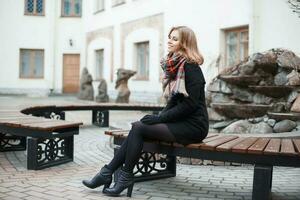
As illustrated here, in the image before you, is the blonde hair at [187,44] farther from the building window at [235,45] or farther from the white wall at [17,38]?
the white wall at [17,38]

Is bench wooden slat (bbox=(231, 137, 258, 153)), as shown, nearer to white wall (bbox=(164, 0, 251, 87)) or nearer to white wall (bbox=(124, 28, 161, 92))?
white wall (bbox=(164, 0, 251, 87))

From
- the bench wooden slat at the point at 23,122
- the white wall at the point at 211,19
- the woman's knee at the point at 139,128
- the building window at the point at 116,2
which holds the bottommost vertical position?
the bench wooden slat at the point at 23,122

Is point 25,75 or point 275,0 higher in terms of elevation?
point 275,0

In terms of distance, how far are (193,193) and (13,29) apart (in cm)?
2192

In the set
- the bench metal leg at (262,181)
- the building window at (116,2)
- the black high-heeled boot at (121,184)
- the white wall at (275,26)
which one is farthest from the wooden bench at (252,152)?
the building window at (116,2)

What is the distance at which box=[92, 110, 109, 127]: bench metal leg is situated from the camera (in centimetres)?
1044

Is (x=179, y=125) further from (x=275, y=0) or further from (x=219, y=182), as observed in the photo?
(x=275, y=0)

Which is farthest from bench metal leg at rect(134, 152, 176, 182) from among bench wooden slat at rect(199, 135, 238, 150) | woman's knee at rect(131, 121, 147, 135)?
bench wooden slat at rect(199, 135, 238, 150)

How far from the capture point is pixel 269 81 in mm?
8414

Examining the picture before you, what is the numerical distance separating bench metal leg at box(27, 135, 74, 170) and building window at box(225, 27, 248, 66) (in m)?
8.08

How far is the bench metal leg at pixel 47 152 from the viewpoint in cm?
533

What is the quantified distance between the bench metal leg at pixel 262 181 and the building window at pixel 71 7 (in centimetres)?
2253

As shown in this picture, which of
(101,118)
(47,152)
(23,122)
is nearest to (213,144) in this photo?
(47,152)

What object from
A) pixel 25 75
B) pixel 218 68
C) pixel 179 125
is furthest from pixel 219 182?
pixel 25 75
